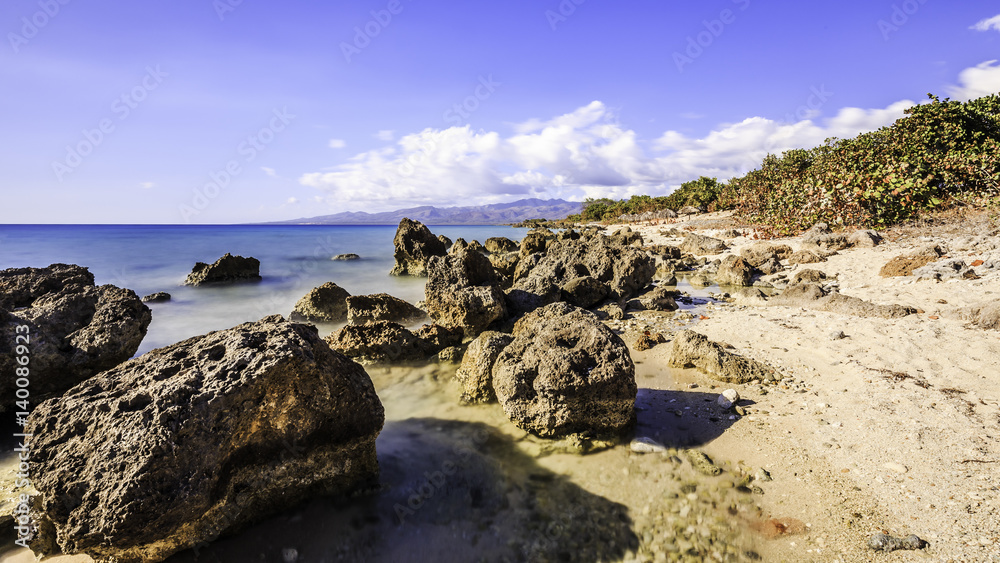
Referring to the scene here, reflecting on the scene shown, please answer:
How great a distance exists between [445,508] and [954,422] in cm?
574

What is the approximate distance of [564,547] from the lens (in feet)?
12.7

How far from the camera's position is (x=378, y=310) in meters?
11.4

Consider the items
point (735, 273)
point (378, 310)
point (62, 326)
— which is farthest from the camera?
point (735, 273)

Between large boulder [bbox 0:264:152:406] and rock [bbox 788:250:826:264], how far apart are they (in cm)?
1825

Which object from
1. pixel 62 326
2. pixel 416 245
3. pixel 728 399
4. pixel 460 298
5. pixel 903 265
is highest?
pixel 416 245

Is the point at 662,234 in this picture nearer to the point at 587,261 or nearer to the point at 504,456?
the point at 587,261

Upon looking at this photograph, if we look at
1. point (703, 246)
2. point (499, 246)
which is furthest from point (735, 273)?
point (499, 246)

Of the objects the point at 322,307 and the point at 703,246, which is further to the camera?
the point at 703,246

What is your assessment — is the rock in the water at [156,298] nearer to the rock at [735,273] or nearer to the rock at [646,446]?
the rock at [646,446]

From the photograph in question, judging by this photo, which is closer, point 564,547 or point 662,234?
point 564,547

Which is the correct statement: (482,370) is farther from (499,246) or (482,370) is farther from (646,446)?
(499,246)

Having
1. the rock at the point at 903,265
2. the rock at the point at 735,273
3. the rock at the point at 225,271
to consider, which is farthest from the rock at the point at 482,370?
the rock at the point at 225,271

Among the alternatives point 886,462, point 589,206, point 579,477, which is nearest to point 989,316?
point 886,462

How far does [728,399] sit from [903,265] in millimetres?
9417
